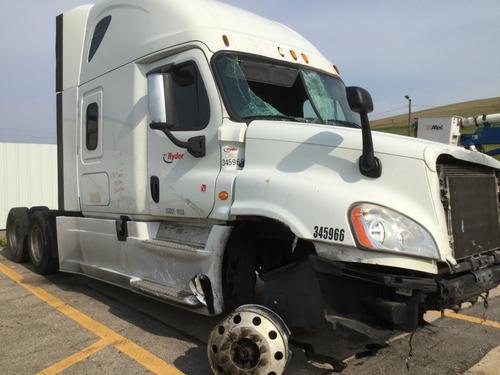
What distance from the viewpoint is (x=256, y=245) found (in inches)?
177

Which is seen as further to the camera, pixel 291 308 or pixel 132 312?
pixel 132 312

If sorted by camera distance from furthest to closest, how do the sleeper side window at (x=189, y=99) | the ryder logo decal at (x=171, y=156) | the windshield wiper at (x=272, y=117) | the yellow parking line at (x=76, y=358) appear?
the ryder logo decal at (x=171, y=156), the sleeper side window at (x=189, y=99), the windshield wiper at (x=272, y=117), the yellow parking line at (x=76, y=358)

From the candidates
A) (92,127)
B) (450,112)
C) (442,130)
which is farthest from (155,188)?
(450,112)

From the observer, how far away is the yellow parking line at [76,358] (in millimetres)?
4152

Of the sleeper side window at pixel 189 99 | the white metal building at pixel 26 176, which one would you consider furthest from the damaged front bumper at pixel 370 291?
the white metal building at pixel 26 176

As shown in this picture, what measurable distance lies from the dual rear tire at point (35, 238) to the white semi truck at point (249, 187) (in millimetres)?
661

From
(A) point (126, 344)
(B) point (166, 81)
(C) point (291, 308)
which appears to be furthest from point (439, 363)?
(B) point (166, 81)

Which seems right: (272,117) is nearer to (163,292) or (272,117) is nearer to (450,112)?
(163,292)

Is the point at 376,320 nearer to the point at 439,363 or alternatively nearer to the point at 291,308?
the point at 291,308

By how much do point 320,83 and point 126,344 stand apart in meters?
3.26

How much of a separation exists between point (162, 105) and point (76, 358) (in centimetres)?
237

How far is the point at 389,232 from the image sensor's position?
10.7 ft

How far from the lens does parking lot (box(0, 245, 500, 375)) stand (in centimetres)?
421

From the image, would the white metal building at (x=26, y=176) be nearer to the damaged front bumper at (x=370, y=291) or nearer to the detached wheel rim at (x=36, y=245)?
the detached wheel rim at (x=36, y=245)
